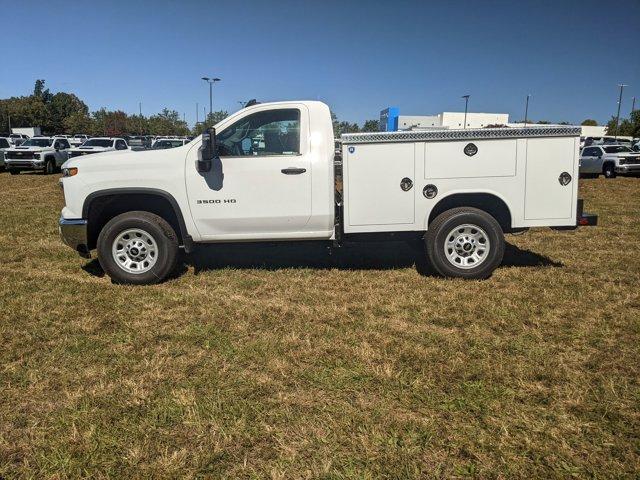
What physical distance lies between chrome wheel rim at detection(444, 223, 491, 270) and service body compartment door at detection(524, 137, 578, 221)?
1.83 ft

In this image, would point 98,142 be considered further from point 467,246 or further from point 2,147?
point 467,246

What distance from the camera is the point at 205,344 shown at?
4254mm

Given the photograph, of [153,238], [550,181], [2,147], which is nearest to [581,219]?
[550,181]

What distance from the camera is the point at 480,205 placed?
6012 mm

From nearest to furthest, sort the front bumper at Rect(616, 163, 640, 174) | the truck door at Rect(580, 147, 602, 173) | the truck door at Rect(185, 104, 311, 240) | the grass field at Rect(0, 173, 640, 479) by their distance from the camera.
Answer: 1. the grass field at Rect(0, 173, 640, 479)
2. the truck door at Rect(185, 104, 311, 240)
3. the front bumper at Rect(616, 163, 640, 174)
4. the truck door at Rect(580, 147, 602, 173)

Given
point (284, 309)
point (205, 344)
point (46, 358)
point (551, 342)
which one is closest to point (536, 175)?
point (551, 342)

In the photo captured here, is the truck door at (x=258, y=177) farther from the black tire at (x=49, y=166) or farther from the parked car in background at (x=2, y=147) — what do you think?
the parked car in background at (x=2, y=147)

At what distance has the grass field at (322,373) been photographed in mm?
2787

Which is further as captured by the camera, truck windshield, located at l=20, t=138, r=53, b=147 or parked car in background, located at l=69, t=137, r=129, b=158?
truck windshield, located at l=20, t=138, r=53, b=147

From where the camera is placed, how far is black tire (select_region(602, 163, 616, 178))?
894 inches

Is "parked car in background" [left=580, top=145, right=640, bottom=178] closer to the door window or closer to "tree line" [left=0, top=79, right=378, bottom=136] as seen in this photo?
the door window

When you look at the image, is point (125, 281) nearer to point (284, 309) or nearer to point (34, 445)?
point (284, 309)

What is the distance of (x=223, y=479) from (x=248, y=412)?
2.01ft

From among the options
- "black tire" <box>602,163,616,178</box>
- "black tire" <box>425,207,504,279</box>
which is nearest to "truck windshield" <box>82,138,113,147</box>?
"black tire" <box>425,207,504,279</box>
